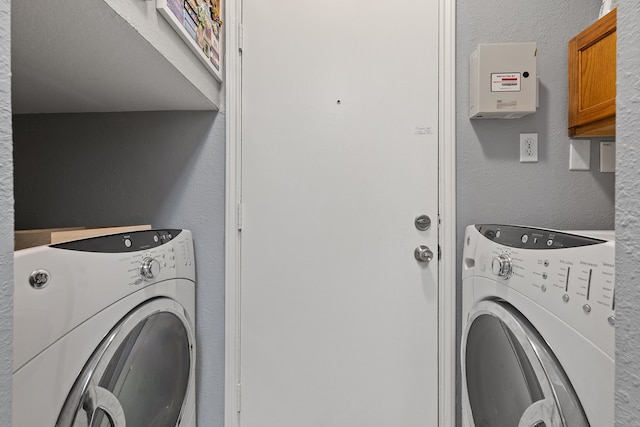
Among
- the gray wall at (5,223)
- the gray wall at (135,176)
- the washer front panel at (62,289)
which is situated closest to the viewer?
the gray wall at (5,223)

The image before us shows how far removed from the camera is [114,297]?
2.26 feet

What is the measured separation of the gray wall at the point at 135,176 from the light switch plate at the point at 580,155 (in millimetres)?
1355

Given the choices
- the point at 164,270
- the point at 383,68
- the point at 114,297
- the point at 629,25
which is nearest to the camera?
the point at 629,25

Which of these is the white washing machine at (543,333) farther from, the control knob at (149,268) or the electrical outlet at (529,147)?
the control knob at (149,268)

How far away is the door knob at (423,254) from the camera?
1.26m

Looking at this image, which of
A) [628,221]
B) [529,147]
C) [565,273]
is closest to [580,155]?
[529,147]

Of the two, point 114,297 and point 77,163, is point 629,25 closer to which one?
point 114,297

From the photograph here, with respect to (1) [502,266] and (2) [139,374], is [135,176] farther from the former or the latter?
(1) [502,266]

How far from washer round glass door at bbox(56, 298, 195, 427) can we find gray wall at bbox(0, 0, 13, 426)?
25cm

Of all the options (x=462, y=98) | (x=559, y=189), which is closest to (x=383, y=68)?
(x=462, y=98)

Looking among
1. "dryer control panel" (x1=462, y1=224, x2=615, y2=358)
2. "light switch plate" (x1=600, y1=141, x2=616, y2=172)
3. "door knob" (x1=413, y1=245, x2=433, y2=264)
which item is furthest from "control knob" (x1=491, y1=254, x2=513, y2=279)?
"light switch plate" (x1=600, y1=141, x2=616, y2=172)

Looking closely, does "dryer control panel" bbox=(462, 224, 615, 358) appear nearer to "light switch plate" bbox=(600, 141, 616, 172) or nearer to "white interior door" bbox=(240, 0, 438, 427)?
"white interior door" bbox=(240, 0, 438, 427)

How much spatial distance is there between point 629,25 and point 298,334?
48.0 inches

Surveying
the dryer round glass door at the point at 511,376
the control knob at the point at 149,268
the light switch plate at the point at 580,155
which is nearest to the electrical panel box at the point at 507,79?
the light switch plate at the point at 580,155
